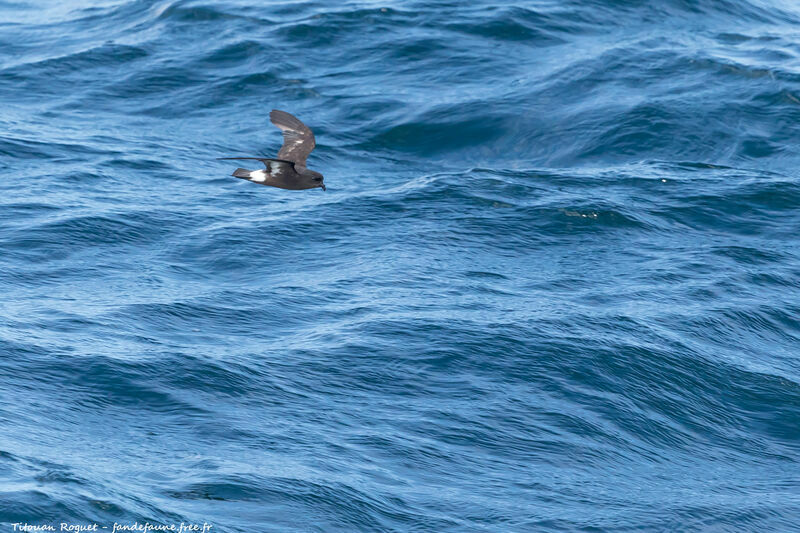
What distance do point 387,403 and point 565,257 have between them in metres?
6.40

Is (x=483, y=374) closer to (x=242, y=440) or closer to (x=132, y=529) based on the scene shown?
(x=242, y=440)

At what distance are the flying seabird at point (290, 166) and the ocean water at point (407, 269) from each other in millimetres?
3805

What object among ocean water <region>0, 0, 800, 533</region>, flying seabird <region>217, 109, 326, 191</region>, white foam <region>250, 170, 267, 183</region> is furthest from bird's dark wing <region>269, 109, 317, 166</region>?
ocean water <region>0, 0, 800, 533</region>

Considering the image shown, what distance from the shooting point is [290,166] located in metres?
16.3

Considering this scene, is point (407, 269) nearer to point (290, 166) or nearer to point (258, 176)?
point (290, 166)

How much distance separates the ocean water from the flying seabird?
3805 millimetres

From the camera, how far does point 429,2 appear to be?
3422 centimetres

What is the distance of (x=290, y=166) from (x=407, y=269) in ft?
23.6

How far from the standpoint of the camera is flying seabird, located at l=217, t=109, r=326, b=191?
1602 centimetres

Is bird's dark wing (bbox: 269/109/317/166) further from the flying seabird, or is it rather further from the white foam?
the white foam

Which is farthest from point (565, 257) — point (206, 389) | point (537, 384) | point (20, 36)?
point (20, 36)

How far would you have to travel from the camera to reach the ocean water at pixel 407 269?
55.7 ft

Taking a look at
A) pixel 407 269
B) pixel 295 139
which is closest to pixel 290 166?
pixel 295 139

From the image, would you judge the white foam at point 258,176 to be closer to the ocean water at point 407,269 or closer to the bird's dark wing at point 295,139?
the bird's dark wing at point 295,139
